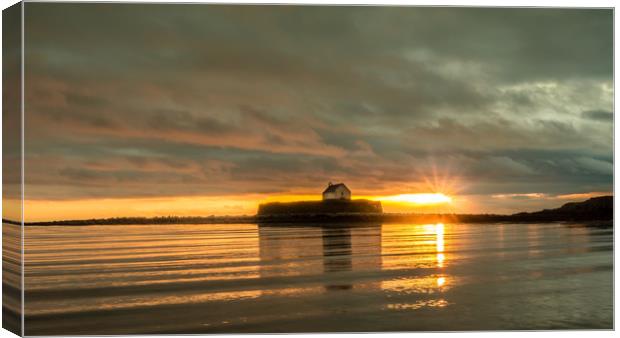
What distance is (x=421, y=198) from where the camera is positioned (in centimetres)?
1112

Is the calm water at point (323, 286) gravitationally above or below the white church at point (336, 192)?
below

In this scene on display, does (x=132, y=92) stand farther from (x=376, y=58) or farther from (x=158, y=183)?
(x=376, y=58)

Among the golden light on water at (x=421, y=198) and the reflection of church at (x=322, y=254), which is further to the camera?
the reflection of church at (x=322, y=254)

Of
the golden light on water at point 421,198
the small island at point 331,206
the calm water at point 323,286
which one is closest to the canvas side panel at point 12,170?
the calm water at point 323,286

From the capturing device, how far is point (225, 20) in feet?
34.4

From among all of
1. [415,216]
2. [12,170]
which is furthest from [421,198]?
[12,170]

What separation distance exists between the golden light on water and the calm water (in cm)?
118

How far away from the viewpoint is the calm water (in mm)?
9438

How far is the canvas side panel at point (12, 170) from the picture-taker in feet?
31.1

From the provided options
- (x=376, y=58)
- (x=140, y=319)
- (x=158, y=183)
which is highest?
(x=376, y=58)

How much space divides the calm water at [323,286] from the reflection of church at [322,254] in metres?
0.04

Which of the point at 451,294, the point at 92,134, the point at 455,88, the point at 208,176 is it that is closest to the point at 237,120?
the point at 208,176

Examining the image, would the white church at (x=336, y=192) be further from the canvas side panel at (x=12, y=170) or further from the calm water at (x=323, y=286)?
the canvas side panel at (x=12, y=170)

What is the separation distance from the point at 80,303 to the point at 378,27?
5.39 metres
